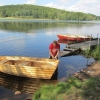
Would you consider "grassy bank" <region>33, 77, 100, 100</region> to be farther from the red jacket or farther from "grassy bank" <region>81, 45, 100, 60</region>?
"grassy bank" <region>81, 45, 100, 60</region>

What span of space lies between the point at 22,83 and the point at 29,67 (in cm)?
117

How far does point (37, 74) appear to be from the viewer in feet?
43.6

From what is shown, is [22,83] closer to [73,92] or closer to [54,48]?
[54,48]

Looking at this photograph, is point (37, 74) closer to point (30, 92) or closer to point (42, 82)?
point (42, 82)

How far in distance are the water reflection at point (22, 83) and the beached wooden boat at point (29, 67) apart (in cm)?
Answer: 35

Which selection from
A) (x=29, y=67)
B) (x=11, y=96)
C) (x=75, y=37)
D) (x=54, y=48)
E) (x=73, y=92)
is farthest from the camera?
(x=75, y=37)

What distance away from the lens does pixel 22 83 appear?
1317 cm

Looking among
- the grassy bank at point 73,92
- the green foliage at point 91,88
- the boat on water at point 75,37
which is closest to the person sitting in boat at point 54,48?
the grassy bank at point 73,92

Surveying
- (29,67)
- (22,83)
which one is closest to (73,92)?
(29,67)

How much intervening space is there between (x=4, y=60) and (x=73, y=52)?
10229 millimetres

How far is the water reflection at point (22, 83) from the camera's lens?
12.1 metres

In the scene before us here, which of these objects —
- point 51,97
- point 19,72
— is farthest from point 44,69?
point 51,97

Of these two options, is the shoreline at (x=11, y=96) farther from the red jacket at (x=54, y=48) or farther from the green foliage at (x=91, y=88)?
the red jacket at (x=54, y=48)

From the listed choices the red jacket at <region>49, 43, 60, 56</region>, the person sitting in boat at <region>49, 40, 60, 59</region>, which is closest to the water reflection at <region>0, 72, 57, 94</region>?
the person sitting in boat at <region>49, 40, 60, 59</region>
